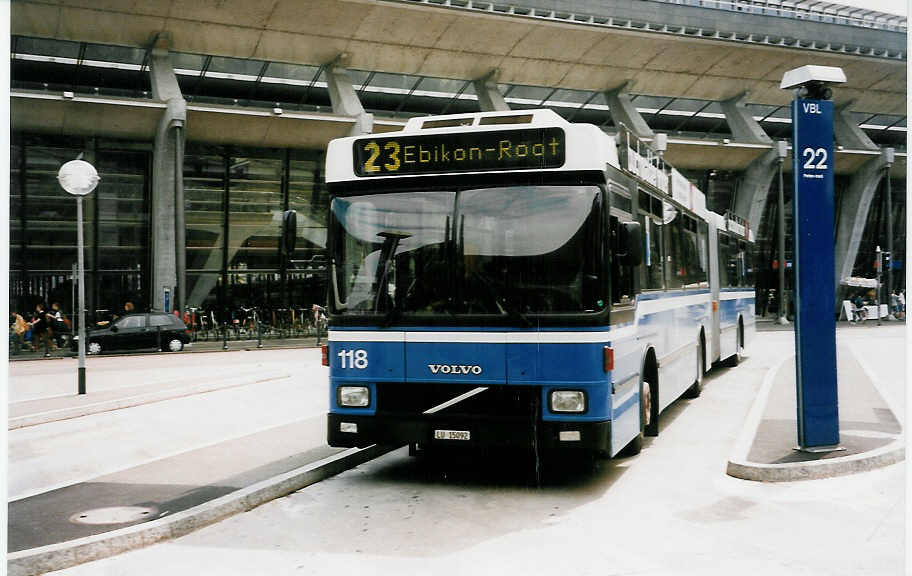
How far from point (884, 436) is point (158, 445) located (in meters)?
7.84

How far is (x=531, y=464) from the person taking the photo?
27.0ft

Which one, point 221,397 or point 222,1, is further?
point 222,1

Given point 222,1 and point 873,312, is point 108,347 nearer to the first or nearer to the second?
point 222,1

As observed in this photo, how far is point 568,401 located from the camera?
678cm

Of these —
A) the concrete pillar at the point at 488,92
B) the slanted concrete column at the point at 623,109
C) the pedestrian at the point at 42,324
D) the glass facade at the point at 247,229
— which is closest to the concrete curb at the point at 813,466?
the pedestrian at the point at 42,324

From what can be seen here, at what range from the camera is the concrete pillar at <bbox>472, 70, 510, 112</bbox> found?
32406mm

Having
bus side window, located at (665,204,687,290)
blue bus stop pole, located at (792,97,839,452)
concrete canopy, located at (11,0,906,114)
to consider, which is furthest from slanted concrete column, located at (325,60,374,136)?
blue bus stop pole, located at (792,97,839,452)

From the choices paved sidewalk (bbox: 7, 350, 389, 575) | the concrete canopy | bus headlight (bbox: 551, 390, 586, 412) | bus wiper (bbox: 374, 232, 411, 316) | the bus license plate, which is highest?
the concrete canopy

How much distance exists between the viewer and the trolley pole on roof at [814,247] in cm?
748

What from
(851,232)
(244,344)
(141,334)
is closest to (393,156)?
(851,232)

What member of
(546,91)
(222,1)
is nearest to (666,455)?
(222,1)

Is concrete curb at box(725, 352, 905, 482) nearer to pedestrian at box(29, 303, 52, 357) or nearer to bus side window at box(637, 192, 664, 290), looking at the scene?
bus side window at box(637, 192, 664, 290)

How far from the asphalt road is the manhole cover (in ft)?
1.60

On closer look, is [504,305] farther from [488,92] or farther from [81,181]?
[488,92]
